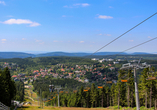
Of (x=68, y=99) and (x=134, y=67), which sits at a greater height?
(x=134, y=67)

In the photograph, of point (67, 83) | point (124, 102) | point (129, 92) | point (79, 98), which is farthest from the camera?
point (67, 83)

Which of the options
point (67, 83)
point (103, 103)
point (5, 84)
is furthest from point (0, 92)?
point (67, 83)

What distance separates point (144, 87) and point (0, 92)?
3131 cm

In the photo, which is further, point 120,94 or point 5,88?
point 120,94

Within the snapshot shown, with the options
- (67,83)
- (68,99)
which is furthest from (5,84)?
(67,83)

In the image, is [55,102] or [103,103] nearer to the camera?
[103,103]

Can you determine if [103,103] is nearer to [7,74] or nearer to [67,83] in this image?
[7,74]

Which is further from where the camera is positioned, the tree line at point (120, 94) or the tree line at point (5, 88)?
the tree line at point (120, 94)

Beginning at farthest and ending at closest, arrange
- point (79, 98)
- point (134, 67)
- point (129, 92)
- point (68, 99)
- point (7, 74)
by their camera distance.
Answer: point (68, 99), point (79, 98), point (129, 92), point (7, 74), point (134, 67)

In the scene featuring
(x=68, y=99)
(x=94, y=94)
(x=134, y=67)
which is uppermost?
(x=134, y=67)

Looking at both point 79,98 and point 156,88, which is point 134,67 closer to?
point 156,88

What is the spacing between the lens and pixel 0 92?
1387 inches

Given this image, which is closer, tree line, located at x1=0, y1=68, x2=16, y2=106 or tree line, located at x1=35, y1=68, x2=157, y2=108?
tree line, located at x1=0, y1=68, x2=16, y2=106

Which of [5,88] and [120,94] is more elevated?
[5,88]
